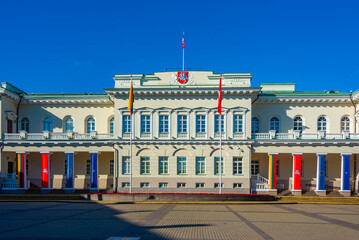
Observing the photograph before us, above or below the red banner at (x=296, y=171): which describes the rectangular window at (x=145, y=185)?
below

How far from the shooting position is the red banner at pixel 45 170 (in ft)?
108

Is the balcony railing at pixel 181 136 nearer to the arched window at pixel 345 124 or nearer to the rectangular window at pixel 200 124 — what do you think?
the rectangular window at pixel 200 124

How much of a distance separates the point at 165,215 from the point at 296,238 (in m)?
8.33

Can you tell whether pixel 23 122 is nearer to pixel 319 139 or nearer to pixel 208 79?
pixel 208 79

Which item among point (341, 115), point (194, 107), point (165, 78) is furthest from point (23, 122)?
point (341, 115)

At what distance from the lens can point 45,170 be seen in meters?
33.2

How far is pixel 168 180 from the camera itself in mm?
32531

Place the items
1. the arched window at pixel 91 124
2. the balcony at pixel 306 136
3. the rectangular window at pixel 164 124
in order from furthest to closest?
the arched window at pixel 91 124 < the rectangular window at pixel 164 124 < the balcony at pixel 306 136

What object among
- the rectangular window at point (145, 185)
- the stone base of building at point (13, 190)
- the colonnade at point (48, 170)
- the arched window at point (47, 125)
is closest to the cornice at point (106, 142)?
the colonnade at point (48, 170)

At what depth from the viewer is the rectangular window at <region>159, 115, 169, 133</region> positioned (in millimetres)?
33094

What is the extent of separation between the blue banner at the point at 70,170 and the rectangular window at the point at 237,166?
18721mm

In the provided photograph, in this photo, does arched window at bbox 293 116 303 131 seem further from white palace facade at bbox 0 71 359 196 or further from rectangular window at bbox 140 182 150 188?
rectangular window at bbox 140 182 150 188

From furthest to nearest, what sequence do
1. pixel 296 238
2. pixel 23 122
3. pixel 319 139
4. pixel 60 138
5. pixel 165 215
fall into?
pixel 23 122 < pixel 60 138 < pixel 319 139 < pixel 165 215 < pixel 296 238

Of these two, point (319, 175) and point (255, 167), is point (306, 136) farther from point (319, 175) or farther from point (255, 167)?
point (255, 167)
